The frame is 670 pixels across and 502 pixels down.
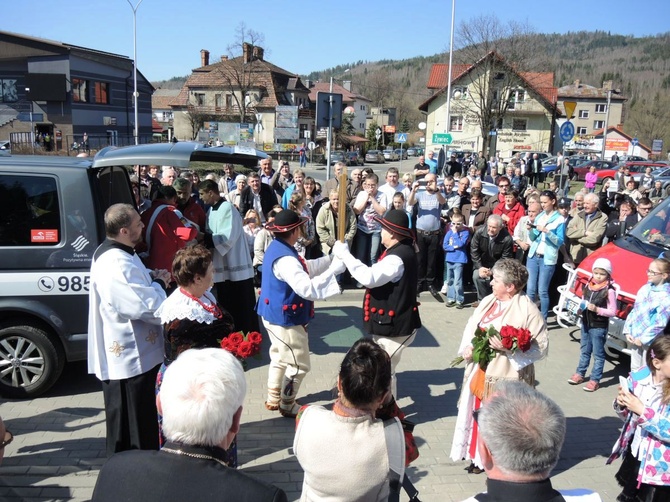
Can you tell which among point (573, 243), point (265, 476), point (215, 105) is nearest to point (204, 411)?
point (265, 476)

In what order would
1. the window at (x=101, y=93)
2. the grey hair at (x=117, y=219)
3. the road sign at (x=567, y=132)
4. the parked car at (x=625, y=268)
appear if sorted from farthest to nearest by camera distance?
the window at (x=101, y=93), the road sign at (x=567, y=132), the parked car at (x=625, y=268), the grey hair at (x=117, y=219)

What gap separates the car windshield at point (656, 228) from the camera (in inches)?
307

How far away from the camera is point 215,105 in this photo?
220 feet

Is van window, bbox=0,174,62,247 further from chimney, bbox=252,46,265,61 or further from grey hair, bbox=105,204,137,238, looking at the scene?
chimney, bbox=252,46,265,61

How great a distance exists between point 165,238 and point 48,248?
114 centimetres

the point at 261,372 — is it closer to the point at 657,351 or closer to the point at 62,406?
the point at 62,406

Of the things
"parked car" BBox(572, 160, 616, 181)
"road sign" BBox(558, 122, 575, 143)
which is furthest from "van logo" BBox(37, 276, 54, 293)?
"parked car" BBox(572, 160, 616, 181)

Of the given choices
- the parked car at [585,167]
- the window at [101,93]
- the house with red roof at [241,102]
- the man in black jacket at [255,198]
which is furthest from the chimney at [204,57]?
the man in black jacket at [255,198]

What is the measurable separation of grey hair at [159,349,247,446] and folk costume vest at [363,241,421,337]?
288 cm

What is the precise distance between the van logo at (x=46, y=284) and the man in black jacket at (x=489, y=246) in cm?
613

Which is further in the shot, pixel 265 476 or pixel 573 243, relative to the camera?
pixel 573 243

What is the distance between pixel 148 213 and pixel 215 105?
211 ft

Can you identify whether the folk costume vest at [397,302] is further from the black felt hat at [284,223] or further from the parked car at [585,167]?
the parked car at [585,167]

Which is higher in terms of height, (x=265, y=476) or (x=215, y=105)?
(x=215, y=105)
